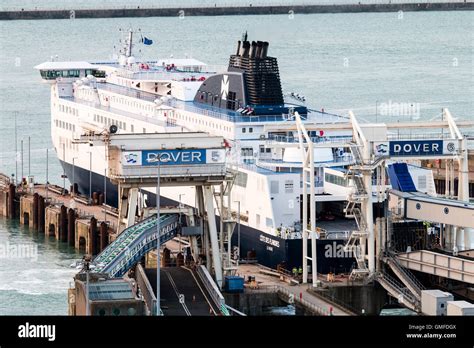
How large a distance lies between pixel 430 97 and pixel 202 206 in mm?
54450

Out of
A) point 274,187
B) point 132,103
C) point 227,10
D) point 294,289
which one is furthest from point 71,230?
point 227,10

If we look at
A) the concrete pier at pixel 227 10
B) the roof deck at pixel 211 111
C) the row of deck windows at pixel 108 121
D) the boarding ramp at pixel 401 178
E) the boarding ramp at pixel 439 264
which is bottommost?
the boarding ramp at pixel 439 264

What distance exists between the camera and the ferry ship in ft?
154

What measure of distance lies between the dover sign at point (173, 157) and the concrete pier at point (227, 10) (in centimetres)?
10696

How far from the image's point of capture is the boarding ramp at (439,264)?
1625 inches

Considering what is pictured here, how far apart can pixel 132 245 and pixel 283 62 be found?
7904 centimetres

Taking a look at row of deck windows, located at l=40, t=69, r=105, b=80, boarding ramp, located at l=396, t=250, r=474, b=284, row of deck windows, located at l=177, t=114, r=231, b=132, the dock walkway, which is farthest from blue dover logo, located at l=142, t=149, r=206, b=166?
row of deck windows, located at l=40, t=69, r=105, b=80

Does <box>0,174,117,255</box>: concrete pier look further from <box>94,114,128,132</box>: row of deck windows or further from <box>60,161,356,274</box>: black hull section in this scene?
<box>60,161,356,274</box>: black hull section

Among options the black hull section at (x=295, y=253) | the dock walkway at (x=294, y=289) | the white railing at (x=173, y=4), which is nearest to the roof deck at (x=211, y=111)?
the black hull section at (x=295, y=253)

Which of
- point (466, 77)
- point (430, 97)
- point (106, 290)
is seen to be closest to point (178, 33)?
point (466, 77)

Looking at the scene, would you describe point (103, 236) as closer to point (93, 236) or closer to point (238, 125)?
point (93, 236)

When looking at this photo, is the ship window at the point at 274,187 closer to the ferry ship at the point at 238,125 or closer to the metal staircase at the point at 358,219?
the ferry ship at the point at 238,125

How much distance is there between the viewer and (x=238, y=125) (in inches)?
2064
